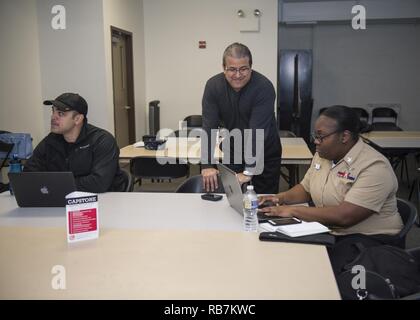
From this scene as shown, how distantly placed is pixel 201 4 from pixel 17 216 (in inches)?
238

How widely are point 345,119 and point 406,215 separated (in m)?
0.57

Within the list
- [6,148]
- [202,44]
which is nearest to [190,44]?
[202,44]

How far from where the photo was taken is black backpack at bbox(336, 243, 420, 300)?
1.49m

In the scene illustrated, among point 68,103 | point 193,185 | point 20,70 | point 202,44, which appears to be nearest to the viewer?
point 68,103

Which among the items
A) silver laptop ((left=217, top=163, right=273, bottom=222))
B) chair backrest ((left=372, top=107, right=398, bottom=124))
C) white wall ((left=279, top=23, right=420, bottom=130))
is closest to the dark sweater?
silver laptop ((left=217, top=163, right=273, bottom=222))

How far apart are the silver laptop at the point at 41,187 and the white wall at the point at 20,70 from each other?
11.8 feet

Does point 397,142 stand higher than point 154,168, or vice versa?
point 397,142

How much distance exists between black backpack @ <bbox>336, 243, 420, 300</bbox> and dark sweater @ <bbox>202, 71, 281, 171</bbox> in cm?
127

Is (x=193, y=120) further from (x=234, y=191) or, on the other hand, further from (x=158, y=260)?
(x=158, y=260)

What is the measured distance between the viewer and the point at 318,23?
27.8 ft

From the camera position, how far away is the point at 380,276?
1514mm

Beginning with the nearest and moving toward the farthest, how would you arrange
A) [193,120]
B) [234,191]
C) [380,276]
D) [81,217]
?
[380,276] < [81,217] < [234,191] < [193,120]

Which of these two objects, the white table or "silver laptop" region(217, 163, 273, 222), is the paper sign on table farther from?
the white table
